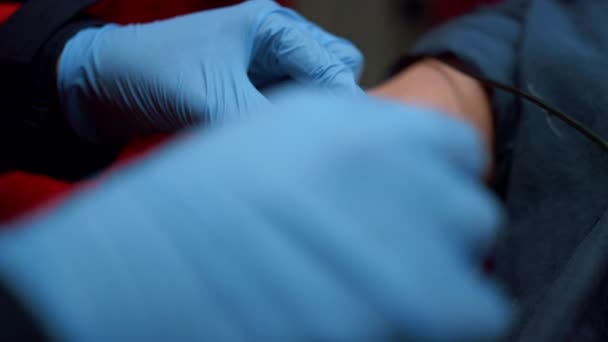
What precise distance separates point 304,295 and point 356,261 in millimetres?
39

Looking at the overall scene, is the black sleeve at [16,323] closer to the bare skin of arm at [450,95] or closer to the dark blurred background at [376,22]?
the bare skin of arm at [450,95]

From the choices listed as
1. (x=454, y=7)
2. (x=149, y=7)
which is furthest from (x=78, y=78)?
(x=454, y=7)

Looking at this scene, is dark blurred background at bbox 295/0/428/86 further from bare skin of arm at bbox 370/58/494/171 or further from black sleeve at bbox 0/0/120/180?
black sleeve at bbox 0/0/120/180

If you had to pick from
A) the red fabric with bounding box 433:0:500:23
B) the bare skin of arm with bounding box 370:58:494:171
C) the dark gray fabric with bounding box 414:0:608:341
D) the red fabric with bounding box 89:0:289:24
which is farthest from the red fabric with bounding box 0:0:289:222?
the red fabric with bounding box 433:0:500:23

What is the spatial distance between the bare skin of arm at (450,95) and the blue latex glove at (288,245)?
0.55m

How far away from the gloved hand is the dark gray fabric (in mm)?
300

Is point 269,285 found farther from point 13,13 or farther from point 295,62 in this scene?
point 13,13

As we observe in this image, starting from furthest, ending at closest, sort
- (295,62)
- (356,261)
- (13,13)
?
1. (13,13)
2. (295,62)
3. (356,261)

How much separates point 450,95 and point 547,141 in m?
0.18

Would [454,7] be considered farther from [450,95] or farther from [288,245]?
[288,245]

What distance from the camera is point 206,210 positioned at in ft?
1.13

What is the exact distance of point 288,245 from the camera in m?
0.34

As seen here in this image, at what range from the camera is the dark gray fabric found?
2.43 ft

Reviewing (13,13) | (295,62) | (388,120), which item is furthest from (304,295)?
(13,13)
